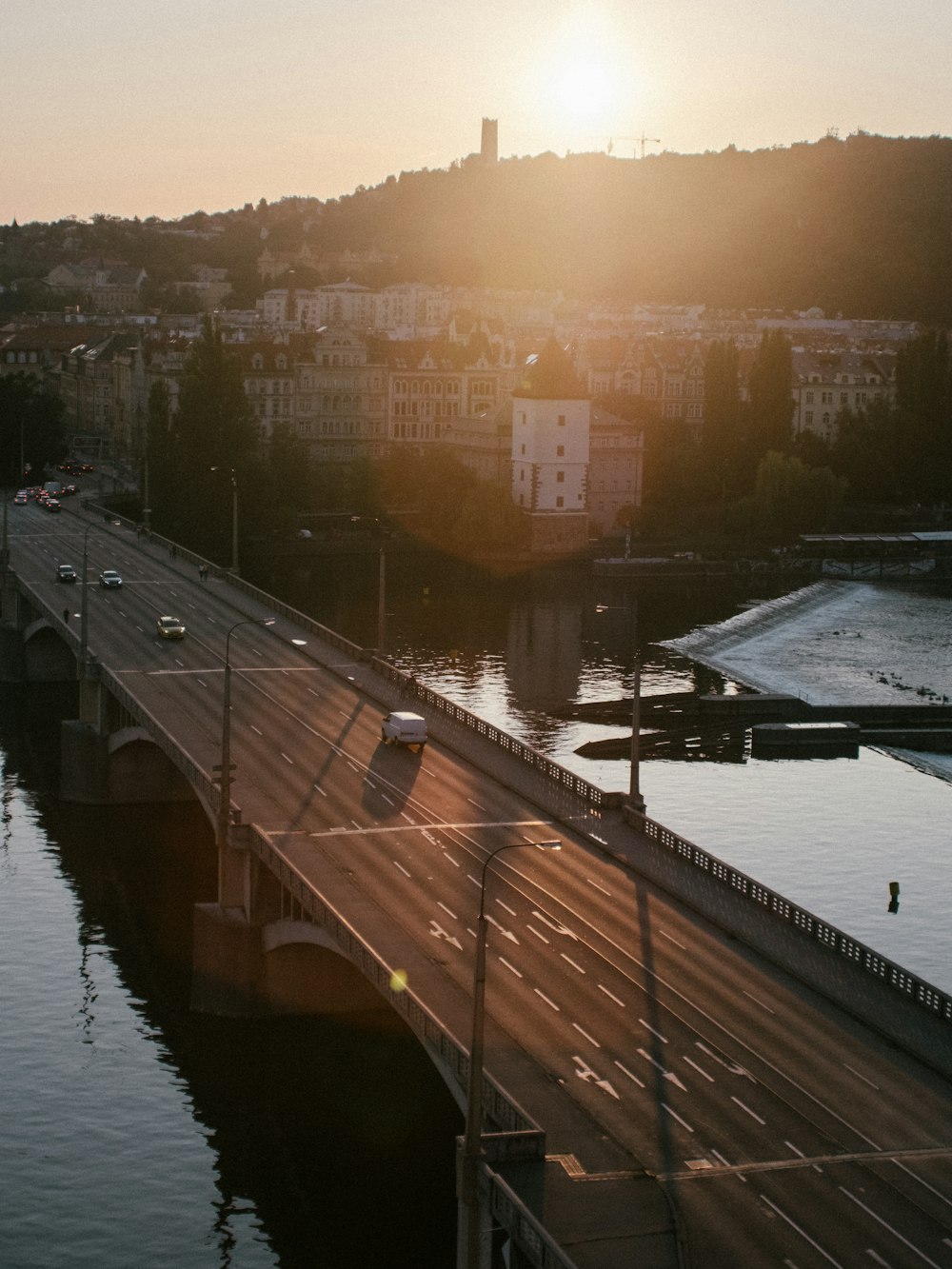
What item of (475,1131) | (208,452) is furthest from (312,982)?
(208,452)

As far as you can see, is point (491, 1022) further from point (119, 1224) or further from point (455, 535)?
point (455, 535)

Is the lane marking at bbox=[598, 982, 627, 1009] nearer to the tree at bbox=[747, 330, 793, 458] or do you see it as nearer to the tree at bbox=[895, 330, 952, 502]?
the tree at bbox=[747, 330, 793, 458]

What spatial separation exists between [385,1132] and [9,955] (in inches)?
575

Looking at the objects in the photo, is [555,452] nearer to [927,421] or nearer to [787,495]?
[787,495]

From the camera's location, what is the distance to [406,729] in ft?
190

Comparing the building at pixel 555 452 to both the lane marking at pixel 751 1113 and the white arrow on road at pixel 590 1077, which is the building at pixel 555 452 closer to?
the white arrow on road at pixel 590 1077

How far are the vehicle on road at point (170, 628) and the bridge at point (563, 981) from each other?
9020 millimetres

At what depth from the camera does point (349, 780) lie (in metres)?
54.3

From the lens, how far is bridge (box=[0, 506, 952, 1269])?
28984 mm

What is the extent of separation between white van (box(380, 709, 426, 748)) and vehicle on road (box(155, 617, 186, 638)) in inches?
759

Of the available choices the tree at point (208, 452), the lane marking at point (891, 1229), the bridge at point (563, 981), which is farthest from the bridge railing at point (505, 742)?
the tree at point (208, 452)

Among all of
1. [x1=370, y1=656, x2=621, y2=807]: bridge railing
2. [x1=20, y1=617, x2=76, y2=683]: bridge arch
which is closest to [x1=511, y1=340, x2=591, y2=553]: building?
[x1=20, y1=617, x2=76, y2=683]: bridge arch

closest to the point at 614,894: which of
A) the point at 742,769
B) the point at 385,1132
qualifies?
the point at 385,1132

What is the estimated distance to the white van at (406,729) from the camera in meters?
58.1
